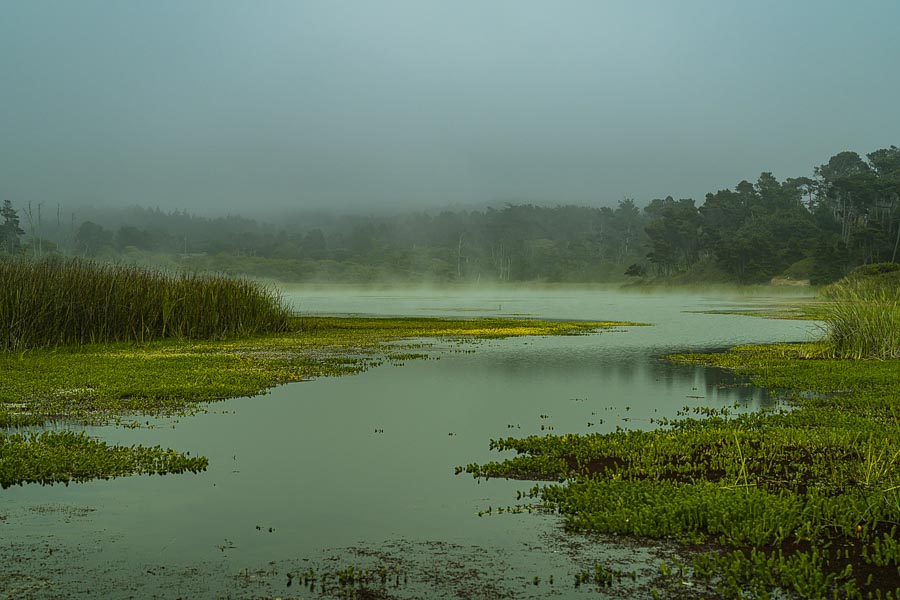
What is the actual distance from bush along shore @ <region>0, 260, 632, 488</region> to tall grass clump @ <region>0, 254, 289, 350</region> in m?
0.04

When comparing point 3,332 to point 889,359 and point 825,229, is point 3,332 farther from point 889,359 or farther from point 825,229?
point 825,229

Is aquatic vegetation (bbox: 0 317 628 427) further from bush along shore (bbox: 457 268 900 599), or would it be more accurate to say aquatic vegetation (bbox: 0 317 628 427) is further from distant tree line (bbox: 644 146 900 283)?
distant tree line (bbox: 644 146 900 283)

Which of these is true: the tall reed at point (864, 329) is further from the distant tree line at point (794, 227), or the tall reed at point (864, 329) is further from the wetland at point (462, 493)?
the distant tree line at point (794, 227)

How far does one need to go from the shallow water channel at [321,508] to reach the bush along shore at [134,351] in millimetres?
991

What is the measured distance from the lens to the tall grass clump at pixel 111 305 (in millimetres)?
29328

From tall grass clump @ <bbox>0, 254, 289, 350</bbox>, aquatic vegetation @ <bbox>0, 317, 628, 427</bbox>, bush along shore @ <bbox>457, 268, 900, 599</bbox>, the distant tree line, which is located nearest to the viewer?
bush along shore @ <bbox>457, 268, 900, 599</bbox>

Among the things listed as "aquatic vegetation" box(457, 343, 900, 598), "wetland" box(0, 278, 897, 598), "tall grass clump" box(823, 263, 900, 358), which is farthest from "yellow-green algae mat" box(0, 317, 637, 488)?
"tall grass clump" box(823, 263, 900, 358)

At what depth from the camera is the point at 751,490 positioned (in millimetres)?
11055

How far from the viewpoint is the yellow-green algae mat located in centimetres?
1293

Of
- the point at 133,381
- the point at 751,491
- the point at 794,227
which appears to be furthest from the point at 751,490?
the point at 794,227

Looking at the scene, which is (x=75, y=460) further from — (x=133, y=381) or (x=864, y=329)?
(x=864, y=329)

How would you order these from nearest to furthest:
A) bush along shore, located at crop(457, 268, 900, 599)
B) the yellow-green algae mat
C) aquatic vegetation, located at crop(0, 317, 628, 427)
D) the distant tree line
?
bush along shore, located at crop(457, 268, 900, 599) → the yellow-green algae mat → aquatic vegetation, located at crop(0, 317, 628, 427) → the distant tree line

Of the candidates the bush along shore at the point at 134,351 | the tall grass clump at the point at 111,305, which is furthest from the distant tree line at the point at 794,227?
the tall grass clump at the point at 111,305

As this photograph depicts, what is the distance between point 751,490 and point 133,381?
15.5 metres
